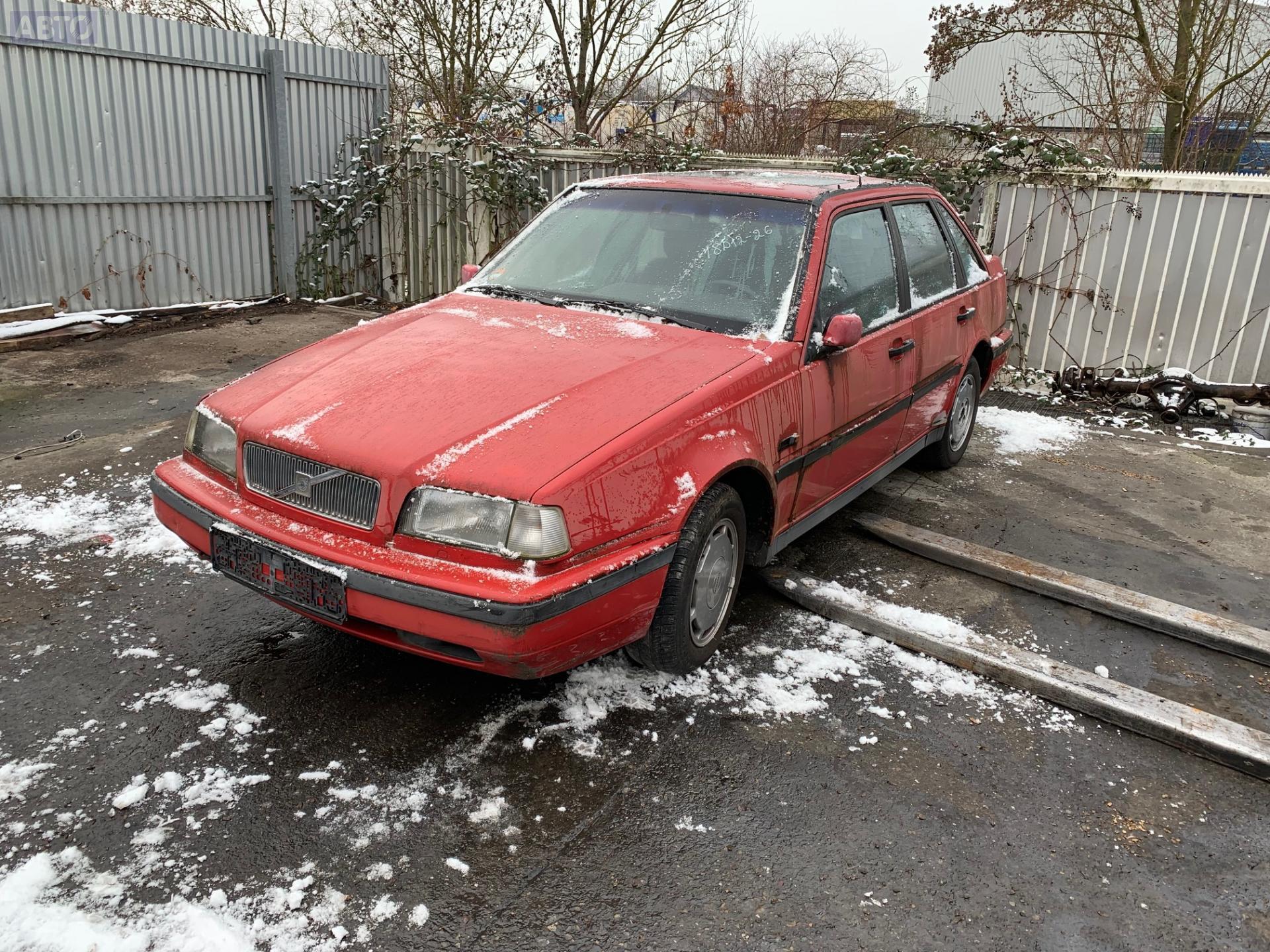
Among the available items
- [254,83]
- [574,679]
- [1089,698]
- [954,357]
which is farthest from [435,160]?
[1089,698]

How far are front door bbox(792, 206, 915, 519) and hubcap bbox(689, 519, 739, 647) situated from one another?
474 millimetres

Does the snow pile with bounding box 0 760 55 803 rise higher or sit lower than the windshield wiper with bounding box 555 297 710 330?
lower

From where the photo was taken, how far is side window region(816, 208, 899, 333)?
12.3 feet

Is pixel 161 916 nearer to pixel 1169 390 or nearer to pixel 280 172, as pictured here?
pixel 1169 390

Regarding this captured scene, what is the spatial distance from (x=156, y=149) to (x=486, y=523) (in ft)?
25.4

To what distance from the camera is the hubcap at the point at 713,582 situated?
3.19m

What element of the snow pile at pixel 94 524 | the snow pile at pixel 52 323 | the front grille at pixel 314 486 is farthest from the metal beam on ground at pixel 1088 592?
the snow pile at pixel 52 323

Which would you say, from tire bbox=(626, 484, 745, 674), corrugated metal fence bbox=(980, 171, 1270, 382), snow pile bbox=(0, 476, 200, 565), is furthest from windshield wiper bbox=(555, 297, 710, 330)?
corrugated metal fence bbox=(980, 171, 1270, 382)

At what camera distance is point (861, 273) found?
4.01 meters

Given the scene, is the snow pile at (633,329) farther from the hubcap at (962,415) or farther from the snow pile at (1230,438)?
the snow pile at (1230,438)

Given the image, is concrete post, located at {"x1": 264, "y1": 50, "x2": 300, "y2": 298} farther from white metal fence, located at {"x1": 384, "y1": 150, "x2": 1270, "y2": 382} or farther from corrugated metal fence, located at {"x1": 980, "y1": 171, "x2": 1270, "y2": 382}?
corrugated metal fence, located at {"x1": 980, "y1": 171, "x2": 1270, "y2": 382}

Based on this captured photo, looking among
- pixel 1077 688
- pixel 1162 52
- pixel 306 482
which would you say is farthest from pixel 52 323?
pixel 1162 52

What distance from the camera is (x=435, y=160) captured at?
9.39 m

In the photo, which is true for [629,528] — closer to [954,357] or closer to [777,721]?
[777,721]
